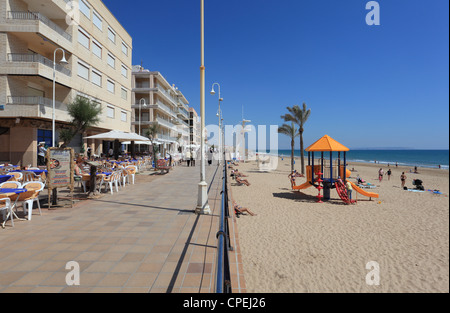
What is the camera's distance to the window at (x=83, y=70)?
820 inches

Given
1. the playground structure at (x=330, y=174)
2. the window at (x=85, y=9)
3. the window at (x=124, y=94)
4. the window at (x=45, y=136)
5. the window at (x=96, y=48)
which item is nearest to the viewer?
the playground structure at (x=330, y=174)

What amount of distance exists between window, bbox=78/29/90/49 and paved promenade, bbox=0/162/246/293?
66.2 ft

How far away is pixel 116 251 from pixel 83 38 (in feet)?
78.8

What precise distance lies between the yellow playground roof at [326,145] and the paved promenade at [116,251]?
8.91 m

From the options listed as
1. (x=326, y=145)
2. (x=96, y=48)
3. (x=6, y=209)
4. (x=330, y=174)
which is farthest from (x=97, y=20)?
(x=330, y=174)

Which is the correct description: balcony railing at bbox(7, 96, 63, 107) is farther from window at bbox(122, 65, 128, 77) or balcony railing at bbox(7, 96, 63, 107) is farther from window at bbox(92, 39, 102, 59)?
window at bbox(122, 65, 128, 77)

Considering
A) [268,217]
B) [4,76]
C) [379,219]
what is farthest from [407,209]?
[4,76]

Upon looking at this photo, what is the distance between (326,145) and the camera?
13469 mm

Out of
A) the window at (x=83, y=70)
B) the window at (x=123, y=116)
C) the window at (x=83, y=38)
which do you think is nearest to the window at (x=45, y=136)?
the window at (x=83, y=70)

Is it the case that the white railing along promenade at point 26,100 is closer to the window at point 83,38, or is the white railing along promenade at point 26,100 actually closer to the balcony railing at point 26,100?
the balcony railing at point 26,100

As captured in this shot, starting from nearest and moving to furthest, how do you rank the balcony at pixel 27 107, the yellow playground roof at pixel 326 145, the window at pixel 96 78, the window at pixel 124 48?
1. the yellow playground roof at pixel 326 145
2. the balcony at pixel 27 107
3. the window at pixel 96 78
4. the window at pixel 124 48

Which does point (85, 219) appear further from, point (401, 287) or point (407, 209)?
point (407, 209)

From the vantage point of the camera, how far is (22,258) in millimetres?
3840
